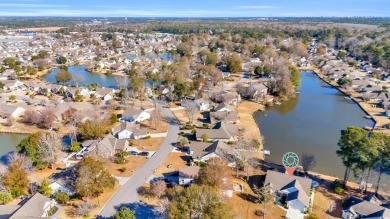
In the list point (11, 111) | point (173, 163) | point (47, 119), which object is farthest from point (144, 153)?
point (11, 111)

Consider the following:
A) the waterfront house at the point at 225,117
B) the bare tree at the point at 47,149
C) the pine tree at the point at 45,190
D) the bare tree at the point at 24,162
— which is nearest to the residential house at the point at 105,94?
the waterfront house at the point at 225,117

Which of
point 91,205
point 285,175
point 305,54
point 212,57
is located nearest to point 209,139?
point 285,175

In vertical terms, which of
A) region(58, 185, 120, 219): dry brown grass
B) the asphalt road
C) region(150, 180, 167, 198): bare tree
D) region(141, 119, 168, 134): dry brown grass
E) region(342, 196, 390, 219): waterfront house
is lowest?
region(58, 185, 120, 219): dry brown grass

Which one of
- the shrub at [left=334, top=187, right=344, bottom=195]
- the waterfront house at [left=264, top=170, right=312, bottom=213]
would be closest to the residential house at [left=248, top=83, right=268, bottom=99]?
the waterfront house at [left=264, top=170, right=312, bottom=213]

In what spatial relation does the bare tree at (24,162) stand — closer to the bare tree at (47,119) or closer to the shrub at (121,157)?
the shrub at (121,157)

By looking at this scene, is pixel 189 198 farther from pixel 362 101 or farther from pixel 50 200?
pixel 362 101

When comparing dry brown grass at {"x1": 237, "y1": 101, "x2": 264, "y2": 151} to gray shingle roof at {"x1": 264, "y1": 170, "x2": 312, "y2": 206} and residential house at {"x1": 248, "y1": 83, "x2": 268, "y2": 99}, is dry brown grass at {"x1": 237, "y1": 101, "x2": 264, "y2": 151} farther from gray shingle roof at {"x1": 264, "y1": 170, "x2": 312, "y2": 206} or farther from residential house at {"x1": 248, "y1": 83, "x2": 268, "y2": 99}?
gray shingle roof at {"x1": 264, "y1": 170, "x2": 312, "y2": 206}
